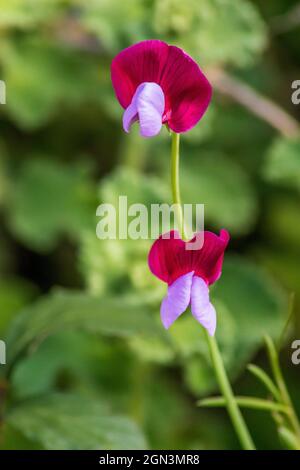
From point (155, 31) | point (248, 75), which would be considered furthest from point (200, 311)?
point (248, 75)

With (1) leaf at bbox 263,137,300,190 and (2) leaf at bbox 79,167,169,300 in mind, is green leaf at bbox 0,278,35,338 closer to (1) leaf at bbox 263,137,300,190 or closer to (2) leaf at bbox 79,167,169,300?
(2) leaf at bbox 79,167,169,300

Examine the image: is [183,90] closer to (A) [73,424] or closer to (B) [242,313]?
(A) [73,424]

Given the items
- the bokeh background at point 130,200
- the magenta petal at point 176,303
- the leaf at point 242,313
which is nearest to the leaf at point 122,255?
the bokeh background at point 130,200

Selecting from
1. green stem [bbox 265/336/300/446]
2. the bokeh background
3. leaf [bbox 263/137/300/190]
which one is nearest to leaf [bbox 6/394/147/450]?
the bokeh background

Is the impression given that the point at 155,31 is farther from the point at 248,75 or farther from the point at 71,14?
the point at 248,75

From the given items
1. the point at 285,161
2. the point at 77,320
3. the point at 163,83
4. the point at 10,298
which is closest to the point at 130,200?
the point at 285,161
